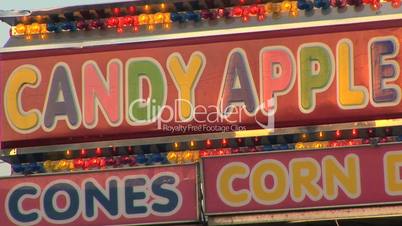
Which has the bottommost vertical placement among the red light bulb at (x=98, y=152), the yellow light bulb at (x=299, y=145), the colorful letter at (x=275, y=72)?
the red light bulb at (x=98, y=152)

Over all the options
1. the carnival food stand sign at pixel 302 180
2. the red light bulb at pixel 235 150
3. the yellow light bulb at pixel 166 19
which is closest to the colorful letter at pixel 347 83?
the carnival food stand sign at pixel 302 180

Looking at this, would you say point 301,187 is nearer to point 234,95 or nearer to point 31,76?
point 234,95

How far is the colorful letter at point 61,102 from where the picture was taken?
30531 mm

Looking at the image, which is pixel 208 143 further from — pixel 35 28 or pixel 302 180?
pixel 35 28

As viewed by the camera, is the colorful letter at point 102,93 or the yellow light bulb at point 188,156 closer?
the yellow light bulb at point 188,156

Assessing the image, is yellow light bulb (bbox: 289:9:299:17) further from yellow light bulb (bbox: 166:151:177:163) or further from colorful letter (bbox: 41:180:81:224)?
colorful letter (bbox: 41:180:81:224)

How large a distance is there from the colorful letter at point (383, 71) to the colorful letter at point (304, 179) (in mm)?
2205

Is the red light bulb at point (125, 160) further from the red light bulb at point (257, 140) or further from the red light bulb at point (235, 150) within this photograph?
the red light bulb at point (257, 140)

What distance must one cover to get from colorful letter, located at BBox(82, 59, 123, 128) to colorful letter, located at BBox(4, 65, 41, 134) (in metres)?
1.05

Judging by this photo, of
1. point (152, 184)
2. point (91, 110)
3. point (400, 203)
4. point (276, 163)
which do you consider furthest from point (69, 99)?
point (400, 203)

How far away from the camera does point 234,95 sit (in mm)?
29984

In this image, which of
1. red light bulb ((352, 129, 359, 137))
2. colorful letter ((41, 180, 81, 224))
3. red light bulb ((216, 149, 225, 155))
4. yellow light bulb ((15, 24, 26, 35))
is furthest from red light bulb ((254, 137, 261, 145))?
yellow light bulb ((15, 24, 26, 35))

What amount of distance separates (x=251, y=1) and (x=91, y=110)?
4.15 m

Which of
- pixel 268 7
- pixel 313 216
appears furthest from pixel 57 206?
pixel 268 7
